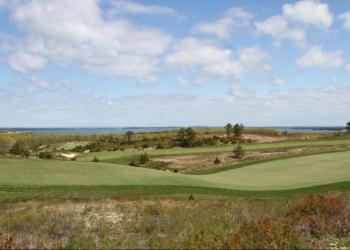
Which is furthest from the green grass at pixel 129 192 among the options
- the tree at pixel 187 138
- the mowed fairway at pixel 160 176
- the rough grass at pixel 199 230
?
the tree at pixel 187 138

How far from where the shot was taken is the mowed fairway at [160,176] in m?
29.6

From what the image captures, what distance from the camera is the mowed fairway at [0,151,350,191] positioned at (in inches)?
1165

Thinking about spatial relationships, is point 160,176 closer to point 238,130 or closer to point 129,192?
point 129,192

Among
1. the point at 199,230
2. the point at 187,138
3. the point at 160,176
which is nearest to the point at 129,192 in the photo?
the point at 160,176

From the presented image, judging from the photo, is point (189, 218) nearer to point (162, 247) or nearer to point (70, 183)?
point (162, 247)

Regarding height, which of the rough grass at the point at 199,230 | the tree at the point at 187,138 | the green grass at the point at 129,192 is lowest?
the green grass at the point at 129,192

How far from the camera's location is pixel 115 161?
2314 inches

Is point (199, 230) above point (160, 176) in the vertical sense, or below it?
above

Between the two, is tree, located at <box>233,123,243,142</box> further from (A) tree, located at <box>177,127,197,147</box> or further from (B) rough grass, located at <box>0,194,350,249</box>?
(B) rough grass, located at <box>0,194,350,249</box>

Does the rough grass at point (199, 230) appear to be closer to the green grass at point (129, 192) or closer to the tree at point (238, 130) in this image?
the green grass at point (129, 192)

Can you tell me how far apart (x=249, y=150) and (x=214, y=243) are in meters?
54.1

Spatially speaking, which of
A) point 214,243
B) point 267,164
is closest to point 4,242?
point 214,243

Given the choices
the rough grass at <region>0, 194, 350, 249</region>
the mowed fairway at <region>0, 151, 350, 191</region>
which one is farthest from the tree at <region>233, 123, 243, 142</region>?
the rough grass at <region>0, 194, 350, 249</region>

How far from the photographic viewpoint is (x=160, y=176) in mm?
33250
